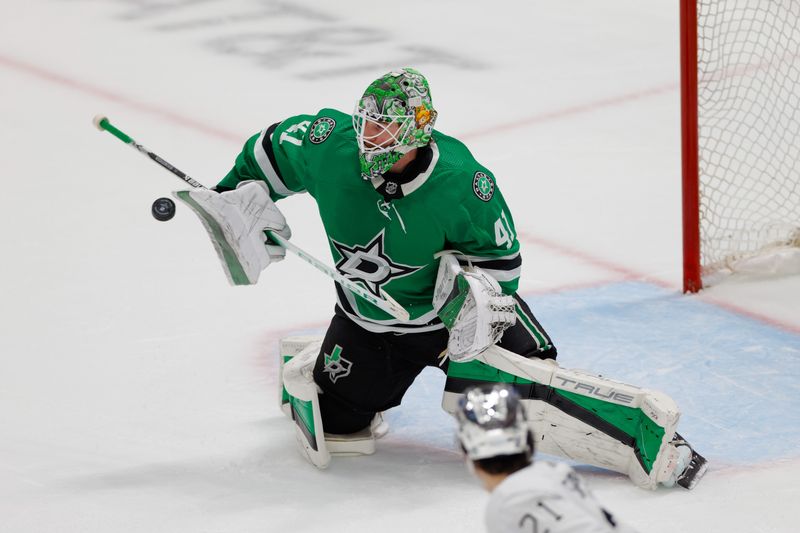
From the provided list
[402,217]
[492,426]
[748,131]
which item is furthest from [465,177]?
[748,131]

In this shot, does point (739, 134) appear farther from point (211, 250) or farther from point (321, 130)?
point (321, 130)

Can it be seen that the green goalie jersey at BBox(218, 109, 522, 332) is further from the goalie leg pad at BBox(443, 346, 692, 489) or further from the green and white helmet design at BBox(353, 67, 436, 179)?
the goalie leg pad at BBox(443, 346, 692, 489)

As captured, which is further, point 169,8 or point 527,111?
point 169,8

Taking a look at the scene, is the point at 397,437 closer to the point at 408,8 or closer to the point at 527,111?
the point at 527,111

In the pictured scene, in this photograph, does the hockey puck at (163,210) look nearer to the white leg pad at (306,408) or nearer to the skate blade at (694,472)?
the white leg pad at (306,408)

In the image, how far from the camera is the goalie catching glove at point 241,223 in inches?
131

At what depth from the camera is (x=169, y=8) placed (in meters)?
8.03

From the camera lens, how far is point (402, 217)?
316 centimetres

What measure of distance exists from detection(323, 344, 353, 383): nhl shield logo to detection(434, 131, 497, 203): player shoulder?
544 millimetres

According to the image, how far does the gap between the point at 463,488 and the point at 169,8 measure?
5380 millimetres

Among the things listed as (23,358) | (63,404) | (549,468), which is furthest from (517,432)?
(23,358)

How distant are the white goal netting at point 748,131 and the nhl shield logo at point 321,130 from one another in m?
1.76

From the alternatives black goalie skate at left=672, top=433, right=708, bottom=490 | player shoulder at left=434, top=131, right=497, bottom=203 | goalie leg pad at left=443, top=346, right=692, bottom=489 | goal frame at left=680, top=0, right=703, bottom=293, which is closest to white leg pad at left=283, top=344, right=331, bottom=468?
goalie leg pad at left=443, top=346, right=692, bottom=489

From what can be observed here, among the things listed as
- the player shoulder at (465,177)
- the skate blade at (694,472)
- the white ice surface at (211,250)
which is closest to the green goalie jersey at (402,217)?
the player shoulder at (465,177)
